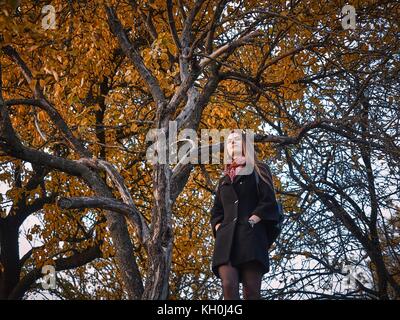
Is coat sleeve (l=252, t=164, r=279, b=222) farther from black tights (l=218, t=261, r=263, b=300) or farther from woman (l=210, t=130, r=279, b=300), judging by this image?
black tights (l=218, t=261, r=263, b=300)

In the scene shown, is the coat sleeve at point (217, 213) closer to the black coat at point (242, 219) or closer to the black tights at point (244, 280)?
the black coat at point (242, 219)

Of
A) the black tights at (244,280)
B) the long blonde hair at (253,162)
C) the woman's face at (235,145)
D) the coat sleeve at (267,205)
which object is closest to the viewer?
the black tights at (244,280)

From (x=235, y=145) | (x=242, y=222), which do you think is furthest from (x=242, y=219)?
(x=235, y=145)

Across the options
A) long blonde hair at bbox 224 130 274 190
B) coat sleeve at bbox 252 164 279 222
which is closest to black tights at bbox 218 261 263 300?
coat sleeve at bbox 252 164 279 222

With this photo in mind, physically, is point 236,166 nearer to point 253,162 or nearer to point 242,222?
point 253,162

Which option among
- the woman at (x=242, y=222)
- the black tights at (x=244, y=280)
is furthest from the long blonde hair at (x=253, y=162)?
the black tights at (x=244, y=280)

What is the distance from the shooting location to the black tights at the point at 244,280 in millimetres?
6094

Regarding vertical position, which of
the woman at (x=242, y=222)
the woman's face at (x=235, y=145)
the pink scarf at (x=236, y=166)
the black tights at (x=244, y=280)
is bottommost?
the black tights at (x=244, y=280)

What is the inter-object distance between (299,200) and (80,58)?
12.9ft

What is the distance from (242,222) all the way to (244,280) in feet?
1.68

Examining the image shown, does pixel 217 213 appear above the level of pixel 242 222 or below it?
above

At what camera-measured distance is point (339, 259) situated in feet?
32.5

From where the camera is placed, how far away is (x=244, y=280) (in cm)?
625

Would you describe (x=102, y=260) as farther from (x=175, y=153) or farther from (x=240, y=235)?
(x=240, y=235)
